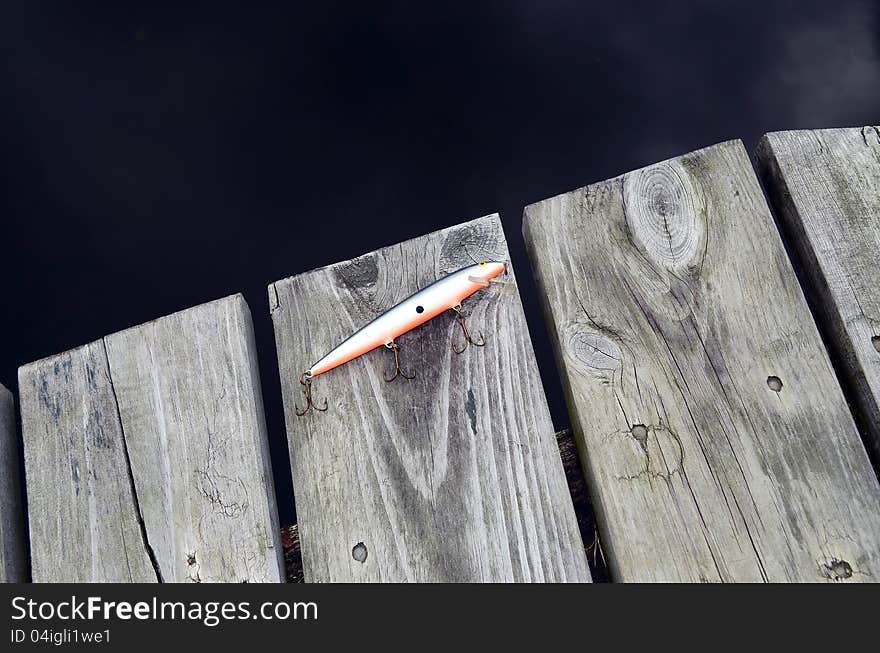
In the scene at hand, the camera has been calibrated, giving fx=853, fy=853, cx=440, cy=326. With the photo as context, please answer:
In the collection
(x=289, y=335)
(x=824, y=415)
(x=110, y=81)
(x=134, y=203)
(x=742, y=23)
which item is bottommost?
(x=824, y=415)

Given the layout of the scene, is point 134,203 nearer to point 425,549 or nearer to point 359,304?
point 359,304

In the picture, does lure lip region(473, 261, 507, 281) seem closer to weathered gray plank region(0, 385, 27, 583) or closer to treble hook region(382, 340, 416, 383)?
treble hook region(382, 340, 416, 383)

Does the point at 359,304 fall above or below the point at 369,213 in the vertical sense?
below

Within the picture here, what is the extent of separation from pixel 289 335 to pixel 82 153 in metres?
1.76

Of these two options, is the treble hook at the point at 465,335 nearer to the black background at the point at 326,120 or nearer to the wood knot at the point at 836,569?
the wood knot at the point at 836,569

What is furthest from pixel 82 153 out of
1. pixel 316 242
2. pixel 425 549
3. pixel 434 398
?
pixel 425 549

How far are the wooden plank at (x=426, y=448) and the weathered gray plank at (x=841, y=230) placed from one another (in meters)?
0.80

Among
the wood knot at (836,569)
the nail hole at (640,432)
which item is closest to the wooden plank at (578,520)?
the nail hole at (640,432)

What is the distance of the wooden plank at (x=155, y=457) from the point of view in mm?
2143

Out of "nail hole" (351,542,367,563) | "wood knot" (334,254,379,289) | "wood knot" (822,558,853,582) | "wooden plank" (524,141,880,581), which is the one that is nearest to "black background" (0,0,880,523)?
"wood knot" (334,254,379,289)

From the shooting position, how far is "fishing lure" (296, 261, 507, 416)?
2.17 m
